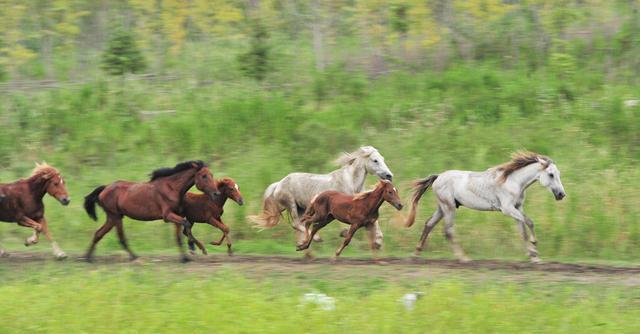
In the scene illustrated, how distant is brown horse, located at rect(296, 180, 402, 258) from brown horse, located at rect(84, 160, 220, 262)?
4.60 ft

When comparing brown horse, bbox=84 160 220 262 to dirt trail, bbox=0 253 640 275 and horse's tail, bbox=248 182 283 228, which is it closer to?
dirt trail, bbox=0 253 640 275

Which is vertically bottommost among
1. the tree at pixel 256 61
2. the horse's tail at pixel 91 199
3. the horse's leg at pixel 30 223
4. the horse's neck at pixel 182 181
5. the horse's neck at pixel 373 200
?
the horse's leg at pixel 30 223

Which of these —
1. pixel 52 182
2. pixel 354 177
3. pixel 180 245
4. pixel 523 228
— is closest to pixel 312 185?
pixel 354 177

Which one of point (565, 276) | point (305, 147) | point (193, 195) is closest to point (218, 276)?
point (193, 195)

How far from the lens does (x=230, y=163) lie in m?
19.1

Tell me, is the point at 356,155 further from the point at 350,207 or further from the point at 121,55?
the point at 121,55

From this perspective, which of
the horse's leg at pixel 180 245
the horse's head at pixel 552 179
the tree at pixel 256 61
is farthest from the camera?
the tree at pixel 256 61

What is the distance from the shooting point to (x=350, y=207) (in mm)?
13805

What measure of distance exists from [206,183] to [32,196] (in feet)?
8.84

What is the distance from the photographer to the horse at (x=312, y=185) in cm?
1462

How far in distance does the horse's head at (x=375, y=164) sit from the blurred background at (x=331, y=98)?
1650 millimetres

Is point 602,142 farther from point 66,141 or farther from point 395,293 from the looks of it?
point 66,141

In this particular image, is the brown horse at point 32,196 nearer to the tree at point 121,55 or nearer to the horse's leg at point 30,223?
the horse's leg at point 30,223

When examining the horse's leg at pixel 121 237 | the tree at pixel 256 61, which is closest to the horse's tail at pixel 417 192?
the horse's leg at pixel 121 237
